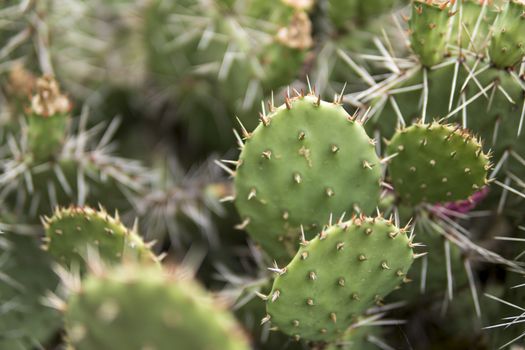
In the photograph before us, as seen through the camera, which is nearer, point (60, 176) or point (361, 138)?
point (361, 138)

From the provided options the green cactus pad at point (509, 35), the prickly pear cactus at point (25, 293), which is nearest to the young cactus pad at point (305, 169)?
the green cactus pad at point (509, 35)

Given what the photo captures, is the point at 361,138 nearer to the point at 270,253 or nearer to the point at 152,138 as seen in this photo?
the point at 270,253

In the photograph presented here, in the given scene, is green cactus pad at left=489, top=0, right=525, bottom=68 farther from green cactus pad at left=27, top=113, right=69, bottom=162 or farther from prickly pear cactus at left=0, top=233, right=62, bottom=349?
prickly pear cactus at left=0, top=233, right=62, bottom=349

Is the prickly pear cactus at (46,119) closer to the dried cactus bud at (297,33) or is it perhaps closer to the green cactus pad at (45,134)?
the green cactus pad at (45,134)

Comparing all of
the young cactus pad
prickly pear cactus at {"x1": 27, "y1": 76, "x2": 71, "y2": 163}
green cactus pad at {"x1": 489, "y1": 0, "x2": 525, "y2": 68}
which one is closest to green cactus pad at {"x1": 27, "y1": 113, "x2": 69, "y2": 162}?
prickly pear cactus at {"x1": 27, "y1": 76, "x2": 71, "y2": 163}

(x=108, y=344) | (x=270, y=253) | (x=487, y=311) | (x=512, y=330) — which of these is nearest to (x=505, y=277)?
(x=487, y=311)
